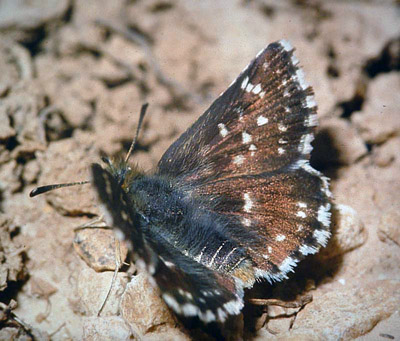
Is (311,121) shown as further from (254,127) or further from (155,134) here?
(155,134)

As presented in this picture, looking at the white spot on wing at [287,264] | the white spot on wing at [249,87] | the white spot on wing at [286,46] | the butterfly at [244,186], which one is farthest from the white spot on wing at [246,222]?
the white spot on wing at [286,46]

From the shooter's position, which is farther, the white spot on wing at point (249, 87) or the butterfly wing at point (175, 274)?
the white spot on wing at point (249, 87)

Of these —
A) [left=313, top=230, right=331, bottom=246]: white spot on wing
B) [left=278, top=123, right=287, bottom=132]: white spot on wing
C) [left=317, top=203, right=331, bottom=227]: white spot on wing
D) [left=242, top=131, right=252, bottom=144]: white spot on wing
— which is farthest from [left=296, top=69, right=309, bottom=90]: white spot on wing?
[left=313, top=230, right=331, bottom=246]: white spot on wing

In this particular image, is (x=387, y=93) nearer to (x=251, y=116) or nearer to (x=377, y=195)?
(x=377, y=195)

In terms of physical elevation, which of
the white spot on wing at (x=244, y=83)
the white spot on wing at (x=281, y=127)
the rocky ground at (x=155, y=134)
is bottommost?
the rocky ground at (x=155, y=134)

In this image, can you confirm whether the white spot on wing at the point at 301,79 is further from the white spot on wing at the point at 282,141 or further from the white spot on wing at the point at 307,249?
the white spot on wing at the point at 307,249

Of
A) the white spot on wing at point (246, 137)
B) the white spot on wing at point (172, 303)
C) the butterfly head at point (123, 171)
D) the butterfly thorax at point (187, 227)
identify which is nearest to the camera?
the white spot on wing at point (172, 303)

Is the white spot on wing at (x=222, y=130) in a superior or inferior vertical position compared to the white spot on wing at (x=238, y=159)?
superior

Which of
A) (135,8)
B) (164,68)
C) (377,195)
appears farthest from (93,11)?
(377,195)

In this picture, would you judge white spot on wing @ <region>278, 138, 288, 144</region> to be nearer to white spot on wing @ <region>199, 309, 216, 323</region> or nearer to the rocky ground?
the rocky ground
